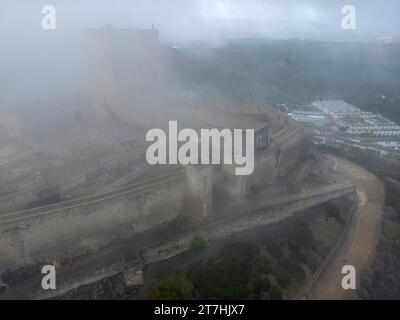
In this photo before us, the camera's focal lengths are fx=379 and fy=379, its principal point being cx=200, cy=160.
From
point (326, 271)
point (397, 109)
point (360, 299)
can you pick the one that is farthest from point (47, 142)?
point (397, 109)

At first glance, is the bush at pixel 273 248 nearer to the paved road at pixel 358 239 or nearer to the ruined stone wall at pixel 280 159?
the paved road at pixel 358 239

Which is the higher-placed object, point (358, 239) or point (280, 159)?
point (280, 159)

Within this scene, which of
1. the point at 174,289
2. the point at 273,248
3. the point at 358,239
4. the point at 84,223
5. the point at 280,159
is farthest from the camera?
the point at 280,159

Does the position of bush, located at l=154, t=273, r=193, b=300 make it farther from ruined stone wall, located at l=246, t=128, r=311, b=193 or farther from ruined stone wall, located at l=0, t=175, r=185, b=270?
ruined stone wall, located at l=246, t=128, r=311, b=193

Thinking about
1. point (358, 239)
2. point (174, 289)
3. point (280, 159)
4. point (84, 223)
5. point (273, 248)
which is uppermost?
point (280, 159)

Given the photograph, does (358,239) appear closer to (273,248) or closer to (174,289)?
(273,248)

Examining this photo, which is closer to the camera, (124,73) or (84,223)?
(84,223)

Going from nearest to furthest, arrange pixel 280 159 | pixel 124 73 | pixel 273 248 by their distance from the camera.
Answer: pixel 273 248
pixel 280 159
pixel 124 73

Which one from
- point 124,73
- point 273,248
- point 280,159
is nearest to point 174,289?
point 273,248
